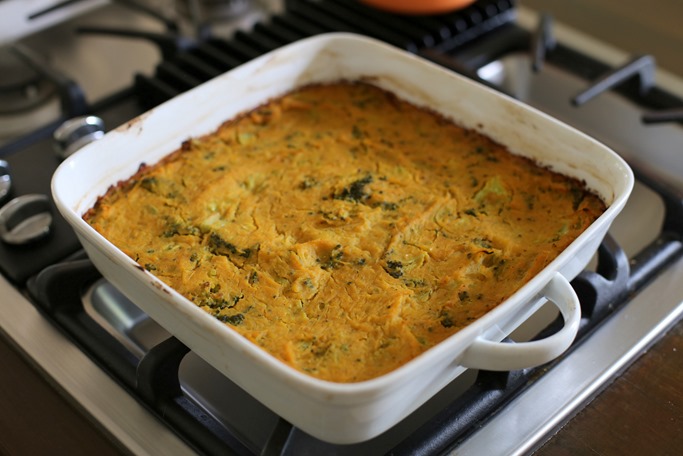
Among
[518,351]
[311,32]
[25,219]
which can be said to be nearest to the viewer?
[518,351]

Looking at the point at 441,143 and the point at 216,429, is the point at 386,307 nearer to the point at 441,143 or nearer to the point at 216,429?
the point at 216,429

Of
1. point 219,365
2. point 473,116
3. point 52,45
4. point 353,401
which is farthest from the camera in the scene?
point 52,45

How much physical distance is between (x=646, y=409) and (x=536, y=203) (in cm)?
27

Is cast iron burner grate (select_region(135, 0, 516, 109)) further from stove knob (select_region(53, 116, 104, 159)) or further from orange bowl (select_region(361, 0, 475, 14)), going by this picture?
stove knob (select_region(53, 116, 104, 159))

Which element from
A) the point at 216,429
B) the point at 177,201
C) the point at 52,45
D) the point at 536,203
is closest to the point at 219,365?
the point at 216,429

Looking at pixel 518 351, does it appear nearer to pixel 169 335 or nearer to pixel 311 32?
pixel 169 335

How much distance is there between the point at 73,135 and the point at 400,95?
1.54 feet

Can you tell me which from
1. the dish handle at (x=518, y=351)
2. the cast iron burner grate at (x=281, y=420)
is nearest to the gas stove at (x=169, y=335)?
the cast iron burner grate at (x=281, y=420)

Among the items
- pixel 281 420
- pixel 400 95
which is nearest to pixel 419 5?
pixel 400 95

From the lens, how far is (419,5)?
133 cm

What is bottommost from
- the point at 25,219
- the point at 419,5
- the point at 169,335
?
the point at 169,335

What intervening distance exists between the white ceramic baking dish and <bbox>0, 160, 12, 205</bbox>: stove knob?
21 cm

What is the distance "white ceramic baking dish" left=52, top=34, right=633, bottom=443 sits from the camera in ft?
2.22

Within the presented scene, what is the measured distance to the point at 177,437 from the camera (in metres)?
0.82
